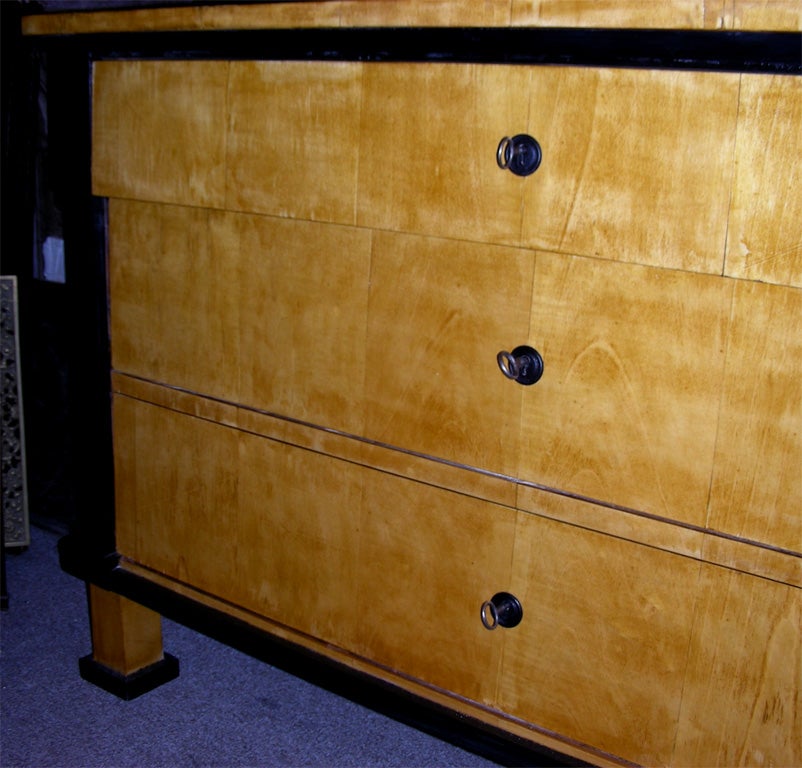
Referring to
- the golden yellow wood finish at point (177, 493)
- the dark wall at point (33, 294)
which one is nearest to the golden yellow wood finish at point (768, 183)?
the golden yellow wood finish at point (177, 493)

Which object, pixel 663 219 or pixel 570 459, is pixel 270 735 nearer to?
pixel 570 459

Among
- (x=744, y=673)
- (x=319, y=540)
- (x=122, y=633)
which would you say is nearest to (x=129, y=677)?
(x=122, y=633)

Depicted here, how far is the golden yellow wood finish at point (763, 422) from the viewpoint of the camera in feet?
2.77

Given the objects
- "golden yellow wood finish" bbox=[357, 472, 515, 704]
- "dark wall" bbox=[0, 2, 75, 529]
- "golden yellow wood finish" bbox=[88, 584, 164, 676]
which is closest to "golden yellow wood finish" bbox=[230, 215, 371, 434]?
"golden yellow wood finish" bbox=[357, 472, 515, 704]

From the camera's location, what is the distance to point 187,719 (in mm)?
1487

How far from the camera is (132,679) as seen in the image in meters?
1.54

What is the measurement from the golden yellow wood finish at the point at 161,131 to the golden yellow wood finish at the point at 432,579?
44 centimetres

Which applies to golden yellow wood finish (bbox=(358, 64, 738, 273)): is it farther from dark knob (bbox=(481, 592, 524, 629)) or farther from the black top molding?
dark knob (bbox=(481, 592, 524, 629))

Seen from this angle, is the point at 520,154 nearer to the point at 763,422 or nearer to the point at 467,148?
the point at 467,148

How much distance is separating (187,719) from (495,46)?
1097mm

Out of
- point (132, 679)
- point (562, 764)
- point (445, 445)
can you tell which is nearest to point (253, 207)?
point (445, 445)

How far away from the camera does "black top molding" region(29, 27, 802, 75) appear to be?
2.65 feet

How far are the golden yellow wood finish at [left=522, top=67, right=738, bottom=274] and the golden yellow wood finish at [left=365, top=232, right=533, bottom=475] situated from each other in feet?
0.22

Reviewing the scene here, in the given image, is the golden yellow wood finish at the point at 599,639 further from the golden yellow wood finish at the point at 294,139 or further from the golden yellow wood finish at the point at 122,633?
the golden yellow wood finish at the point at 122,633
